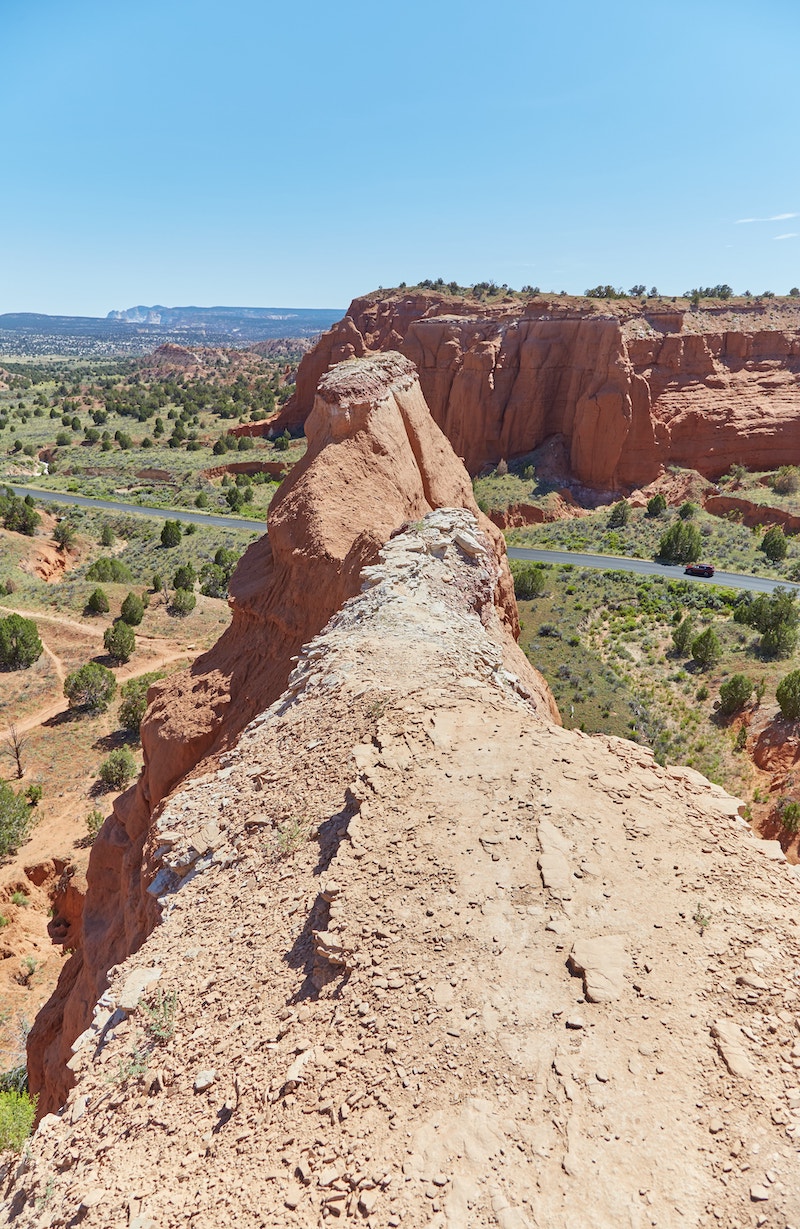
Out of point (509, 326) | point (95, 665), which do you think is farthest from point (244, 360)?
point (95, 665)

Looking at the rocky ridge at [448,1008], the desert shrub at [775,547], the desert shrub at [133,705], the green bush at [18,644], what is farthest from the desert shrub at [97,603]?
the desert shrub at [775,547]

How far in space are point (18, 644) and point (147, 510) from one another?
3770cm

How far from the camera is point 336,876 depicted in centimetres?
671

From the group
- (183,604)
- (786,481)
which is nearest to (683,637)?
(183,604)

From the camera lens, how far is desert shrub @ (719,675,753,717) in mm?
28172

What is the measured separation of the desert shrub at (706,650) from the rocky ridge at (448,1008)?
86.3 ft

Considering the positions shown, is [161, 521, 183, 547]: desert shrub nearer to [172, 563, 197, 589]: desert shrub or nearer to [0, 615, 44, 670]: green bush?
[172, 563, 197, 589]: desert shrub

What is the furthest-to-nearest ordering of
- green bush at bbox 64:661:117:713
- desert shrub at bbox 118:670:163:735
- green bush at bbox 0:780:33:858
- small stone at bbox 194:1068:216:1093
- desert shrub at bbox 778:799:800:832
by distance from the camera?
green bush at bbox 64:661:117:713 → desert shrub at bbox 118:670:163:735 → green bush at bbox 0:780:33:858 → desert shrub at bbox 778:799:800:832 → small stone at bbox 194:1068:216:1093

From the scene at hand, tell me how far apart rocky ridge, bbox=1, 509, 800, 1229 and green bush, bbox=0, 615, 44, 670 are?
29.6 m

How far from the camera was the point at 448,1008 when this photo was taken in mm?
5406

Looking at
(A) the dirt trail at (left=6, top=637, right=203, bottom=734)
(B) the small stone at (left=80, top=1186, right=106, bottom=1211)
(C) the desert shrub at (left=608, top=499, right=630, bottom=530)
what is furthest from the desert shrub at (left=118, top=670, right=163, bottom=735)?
(C) the desert shrub at (left=608, top=499, right=630, bottom=530)

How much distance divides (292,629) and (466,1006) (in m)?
9.07

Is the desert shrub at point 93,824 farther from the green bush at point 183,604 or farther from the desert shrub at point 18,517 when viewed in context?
the desert shrub at point 18,517

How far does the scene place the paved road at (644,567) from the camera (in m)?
43.2
